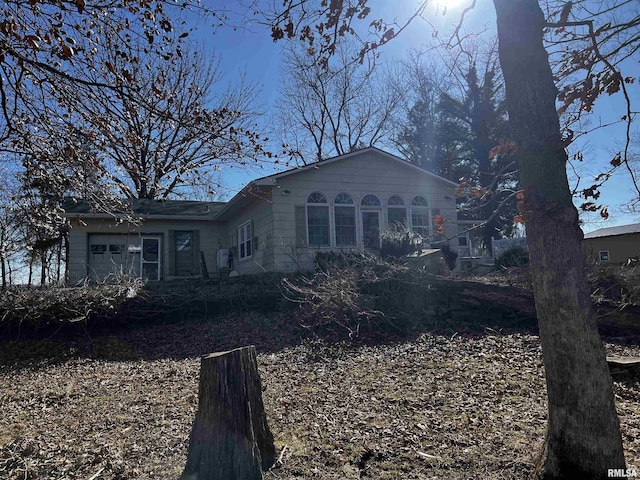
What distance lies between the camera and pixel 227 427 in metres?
2.91

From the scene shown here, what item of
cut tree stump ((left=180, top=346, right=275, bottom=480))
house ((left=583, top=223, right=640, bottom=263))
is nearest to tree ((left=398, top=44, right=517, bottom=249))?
house ((left=583, top=223, right=640, bottom=263))

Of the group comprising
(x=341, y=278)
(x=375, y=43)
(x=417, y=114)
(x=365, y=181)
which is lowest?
(x=341, y=278)

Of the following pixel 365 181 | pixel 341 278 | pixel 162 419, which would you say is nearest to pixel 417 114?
pixel 365 181

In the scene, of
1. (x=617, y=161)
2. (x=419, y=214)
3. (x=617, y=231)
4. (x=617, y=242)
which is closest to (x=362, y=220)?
(x=419, y=214)

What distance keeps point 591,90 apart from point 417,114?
25.3 metres

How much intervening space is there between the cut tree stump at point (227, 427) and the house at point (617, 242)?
24.8m

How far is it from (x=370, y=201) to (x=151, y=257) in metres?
8.27

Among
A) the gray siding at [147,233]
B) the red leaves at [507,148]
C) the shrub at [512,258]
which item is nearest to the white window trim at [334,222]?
the shrub at [512,258]

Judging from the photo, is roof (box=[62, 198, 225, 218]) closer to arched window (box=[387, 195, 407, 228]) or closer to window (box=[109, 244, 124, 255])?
window (box=[109, 244, 124, 255])

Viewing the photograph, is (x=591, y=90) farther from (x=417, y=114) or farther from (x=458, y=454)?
(x=417, y=114)

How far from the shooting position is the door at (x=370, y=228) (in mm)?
12883

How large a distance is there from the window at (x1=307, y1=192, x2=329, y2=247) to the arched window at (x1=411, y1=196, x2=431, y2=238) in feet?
9.44

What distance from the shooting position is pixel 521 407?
4.07 metres

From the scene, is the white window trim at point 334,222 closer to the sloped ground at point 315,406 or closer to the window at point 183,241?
the sloped ground at point 315,406
